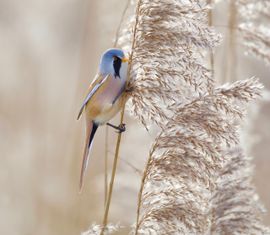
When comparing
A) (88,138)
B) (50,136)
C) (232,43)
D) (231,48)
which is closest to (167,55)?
(88,138)

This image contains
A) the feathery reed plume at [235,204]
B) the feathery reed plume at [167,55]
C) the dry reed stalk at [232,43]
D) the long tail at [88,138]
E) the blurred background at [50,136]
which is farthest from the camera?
the blurred background at [50,136]

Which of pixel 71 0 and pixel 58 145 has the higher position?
pixel 71 0

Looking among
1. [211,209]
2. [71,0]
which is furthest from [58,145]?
[211,209]

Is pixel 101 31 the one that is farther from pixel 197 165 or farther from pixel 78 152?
pixel 197 165

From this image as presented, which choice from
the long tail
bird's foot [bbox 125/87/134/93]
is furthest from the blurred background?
bird's foot [bbox 125/87/134/93]

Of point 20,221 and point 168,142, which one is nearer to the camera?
point 168,142

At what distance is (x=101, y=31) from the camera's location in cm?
390

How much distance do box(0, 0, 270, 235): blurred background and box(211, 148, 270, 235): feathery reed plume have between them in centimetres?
99

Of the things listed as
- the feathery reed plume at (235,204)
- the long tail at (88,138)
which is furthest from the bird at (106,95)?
the feathery reed plume at (235,204)

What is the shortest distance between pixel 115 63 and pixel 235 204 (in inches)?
29.2

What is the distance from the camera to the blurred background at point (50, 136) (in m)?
3.75

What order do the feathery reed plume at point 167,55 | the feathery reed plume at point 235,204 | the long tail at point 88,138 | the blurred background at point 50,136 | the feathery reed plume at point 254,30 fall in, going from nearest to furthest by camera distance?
the feathery reed plume at point 167,55 → the long tail at point 88,138 → the feathery reed plume at point 235,204 → the feathery reed plume at point 254,30 → the blurred background at point 50,136

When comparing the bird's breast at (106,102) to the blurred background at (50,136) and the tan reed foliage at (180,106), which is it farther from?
the blurred background at (50,136)

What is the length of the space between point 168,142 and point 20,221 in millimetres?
1804
